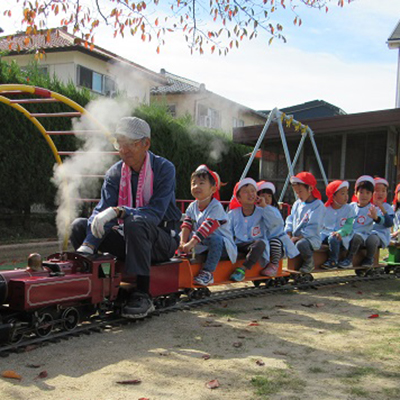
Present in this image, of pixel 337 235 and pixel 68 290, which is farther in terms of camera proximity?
pixel 337 235

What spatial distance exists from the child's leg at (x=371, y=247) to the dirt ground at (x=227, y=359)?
2.40 meters

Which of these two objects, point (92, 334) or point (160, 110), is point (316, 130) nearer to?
point (160, 110)

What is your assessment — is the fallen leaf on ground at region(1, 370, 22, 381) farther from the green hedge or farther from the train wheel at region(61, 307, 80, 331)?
the green hedge

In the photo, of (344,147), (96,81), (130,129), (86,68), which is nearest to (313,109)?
(96,81)

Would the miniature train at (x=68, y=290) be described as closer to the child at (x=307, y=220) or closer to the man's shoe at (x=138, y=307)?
the man's shoe at (x=138, y=307)

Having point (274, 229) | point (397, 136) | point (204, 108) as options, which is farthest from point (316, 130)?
point (204, 108)

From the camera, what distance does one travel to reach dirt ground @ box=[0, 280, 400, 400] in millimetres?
2859

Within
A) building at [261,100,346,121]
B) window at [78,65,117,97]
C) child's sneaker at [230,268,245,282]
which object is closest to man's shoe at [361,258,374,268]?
child's sneaker at [230,268,245,282]

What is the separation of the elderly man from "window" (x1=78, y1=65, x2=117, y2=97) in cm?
1780

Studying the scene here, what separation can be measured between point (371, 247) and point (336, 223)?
762 millimetres

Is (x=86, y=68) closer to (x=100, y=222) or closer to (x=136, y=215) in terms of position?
(x=136, y=215)

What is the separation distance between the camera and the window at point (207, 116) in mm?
29350

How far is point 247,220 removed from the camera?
607 centimetres

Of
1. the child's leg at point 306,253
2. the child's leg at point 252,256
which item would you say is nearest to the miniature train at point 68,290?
the child's leg at point 252,256
